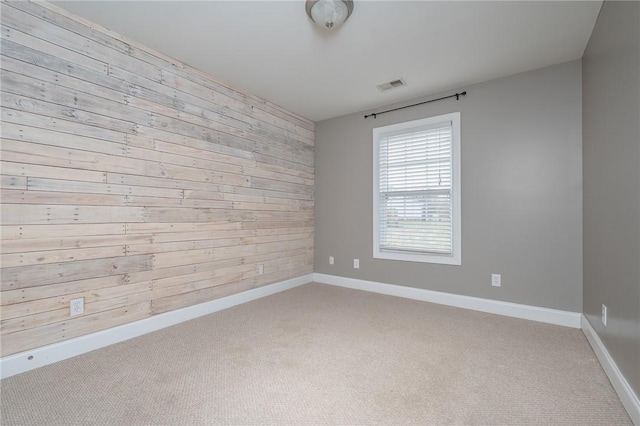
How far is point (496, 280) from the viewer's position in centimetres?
307

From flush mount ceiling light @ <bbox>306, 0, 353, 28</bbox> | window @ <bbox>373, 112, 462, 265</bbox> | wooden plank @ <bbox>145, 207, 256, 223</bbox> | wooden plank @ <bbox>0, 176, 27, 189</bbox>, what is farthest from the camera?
window @ <bbox>373, 112, 462, 265</bbox>

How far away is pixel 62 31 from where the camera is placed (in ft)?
6.86

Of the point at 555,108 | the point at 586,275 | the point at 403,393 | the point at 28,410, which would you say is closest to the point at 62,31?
the point at 28,410

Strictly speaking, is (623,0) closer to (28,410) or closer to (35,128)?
(35,128)

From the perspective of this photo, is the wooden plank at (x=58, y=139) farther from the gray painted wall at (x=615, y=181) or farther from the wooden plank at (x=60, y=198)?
the gray painted wall at (x=615, y=181)

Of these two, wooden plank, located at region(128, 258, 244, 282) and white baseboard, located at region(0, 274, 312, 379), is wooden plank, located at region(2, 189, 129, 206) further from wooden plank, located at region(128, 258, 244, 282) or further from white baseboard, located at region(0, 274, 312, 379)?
white baseboard, located at region(0, 274, 312, 379)

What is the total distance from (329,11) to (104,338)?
2.98m

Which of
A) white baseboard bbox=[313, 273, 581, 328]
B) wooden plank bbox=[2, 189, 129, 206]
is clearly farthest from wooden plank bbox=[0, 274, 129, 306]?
white baseboard bbox=[313, 273, 581, 328]

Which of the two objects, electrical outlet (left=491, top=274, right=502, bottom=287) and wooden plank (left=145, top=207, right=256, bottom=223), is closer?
wooden plank (left=145, top=207, right=256, bottom=223)

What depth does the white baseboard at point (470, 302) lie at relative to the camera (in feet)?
8.93

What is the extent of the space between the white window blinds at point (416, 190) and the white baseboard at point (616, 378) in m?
1.41

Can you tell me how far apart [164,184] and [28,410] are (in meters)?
1.74

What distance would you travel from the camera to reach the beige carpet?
1.48 meters

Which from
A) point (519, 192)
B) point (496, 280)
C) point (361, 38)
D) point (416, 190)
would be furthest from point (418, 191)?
point (361, 38)
